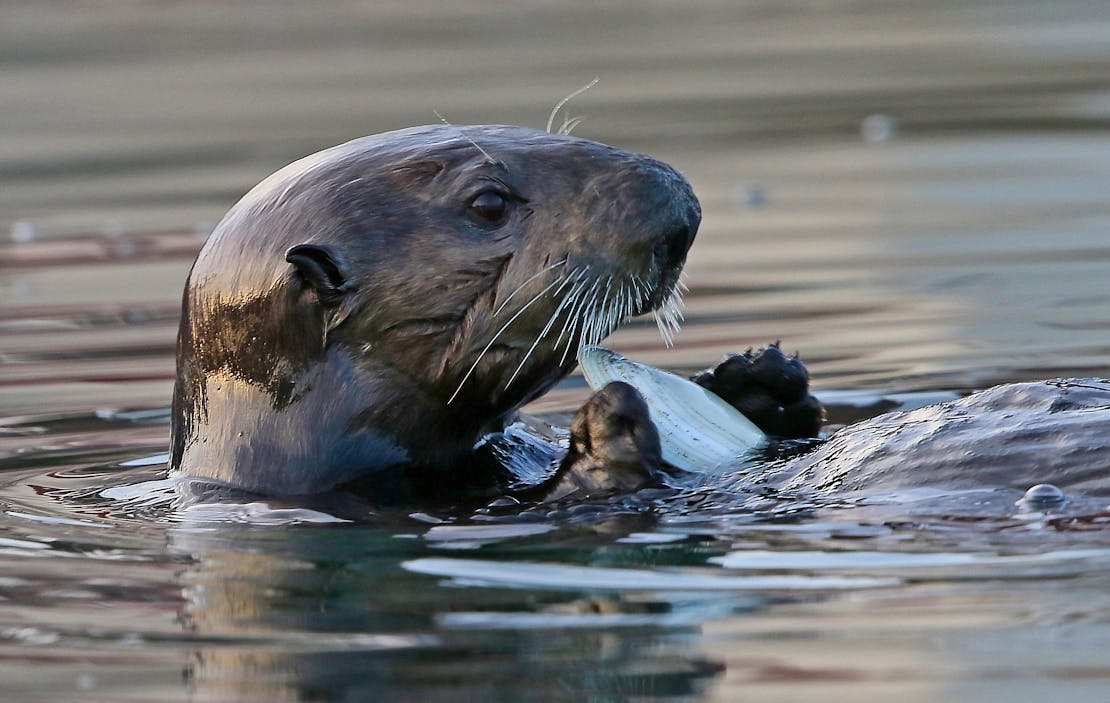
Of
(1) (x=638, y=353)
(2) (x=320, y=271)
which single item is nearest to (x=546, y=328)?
(2) (x=320, y=271)

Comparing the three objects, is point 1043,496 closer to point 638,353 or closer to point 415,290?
point 415,290

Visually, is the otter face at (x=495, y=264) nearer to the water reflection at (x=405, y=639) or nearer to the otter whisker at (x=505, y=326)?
the otter whisker at (x=505, y=326)

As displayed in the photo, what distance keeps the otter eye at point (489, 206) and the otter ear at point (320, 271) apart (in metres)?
0.37

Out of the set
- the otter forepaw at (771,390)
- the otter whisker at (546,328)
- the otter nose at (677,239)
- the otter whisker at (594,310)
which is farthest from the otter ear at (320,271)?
the otter forepaw at (771,390)

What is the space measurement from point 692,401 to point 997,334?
9.07 ft

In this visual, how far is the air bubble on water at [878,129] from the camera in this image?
12406 millimetres

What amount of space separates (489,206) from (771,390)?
36.9 inches

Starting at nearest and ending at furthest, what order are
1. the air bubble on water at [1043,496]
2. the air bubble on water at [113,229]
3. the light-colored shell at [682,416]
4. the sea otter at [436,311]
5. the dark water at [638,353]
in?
the dark water at [638,353] → the air bubble on water at [1043,496] → the sea otter at [436,311] → the light-colored shell at [682,416] → the air bubble on water at [113,229]

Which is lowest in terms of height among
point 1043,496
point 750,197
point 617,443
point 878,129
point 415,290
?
point 1043,496

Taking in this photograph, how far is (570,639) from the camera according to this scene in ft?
12.6

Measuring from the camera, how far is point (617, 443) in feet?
15.7

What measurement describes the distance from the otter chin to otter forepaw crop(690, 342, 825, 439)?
13.4 inches

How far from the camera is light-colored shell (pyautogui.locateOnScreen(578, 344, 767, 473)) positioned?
16.5 ft

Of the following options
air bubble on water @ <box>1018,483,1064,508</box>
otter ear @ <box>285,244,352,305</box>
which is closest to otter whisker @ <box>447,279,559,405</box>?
otter ear @ <box>285,244,352,305</box>
